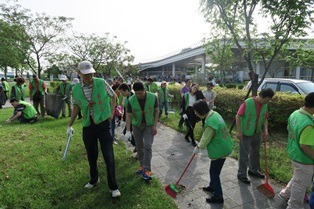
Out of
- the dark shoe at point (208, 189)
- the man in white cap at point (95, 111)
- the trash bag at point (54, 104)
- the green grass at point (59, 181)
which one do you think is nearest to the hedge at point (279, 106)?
the dark shoe at point (208, 189)

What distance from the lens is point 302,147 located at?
2.75 m

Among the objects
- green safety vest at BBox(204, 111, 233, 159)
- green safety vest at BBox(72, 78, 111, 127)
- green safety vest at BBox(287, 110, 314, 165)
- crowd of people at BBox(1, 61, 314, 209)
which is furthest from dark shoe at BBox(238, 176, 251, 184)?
green safety vest at BBox(72, 78, 111, 127)

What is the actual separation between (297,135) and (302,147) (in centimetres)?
15

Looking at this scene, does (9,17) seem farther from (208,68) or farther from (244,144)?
(208,68)

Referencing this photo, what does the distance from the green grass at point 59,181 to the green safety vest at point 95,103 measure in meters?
1.17

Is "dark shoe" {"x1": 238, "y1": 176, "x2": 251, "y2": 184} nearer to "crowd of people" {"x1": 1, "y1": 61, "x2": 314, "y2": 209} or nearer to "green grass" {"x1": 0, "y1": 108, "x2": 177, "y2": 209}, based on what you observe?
"crowd of people" {"x1": 1, "y1": 61, "x2": 314, "y2": 209}

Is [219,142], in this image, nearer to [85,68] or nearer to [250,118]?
[250,118]

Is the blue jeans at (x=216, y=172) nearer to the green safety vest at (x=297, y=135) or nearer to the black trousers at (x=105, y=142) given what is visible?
the green safety vest at (x=297, y=135)

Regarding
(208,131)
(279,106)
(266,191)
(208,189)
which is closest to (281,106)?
(279,106)

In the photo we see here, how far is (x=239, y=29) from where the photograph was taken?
6.89 m

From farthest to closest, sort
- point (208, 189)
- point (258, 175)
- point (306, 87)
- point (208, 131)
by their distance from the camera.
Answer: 1. point (306, 87)
2. point (258, 175)
3. point (208, 189)
4. point (208, 131)

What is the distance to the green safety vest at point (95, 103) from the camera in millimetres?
3402

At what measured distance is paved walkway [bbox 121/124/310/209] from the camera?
3.47m

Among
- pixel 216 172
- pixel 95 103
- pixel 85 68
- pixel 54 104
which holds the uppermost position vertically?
pixel 85 68
